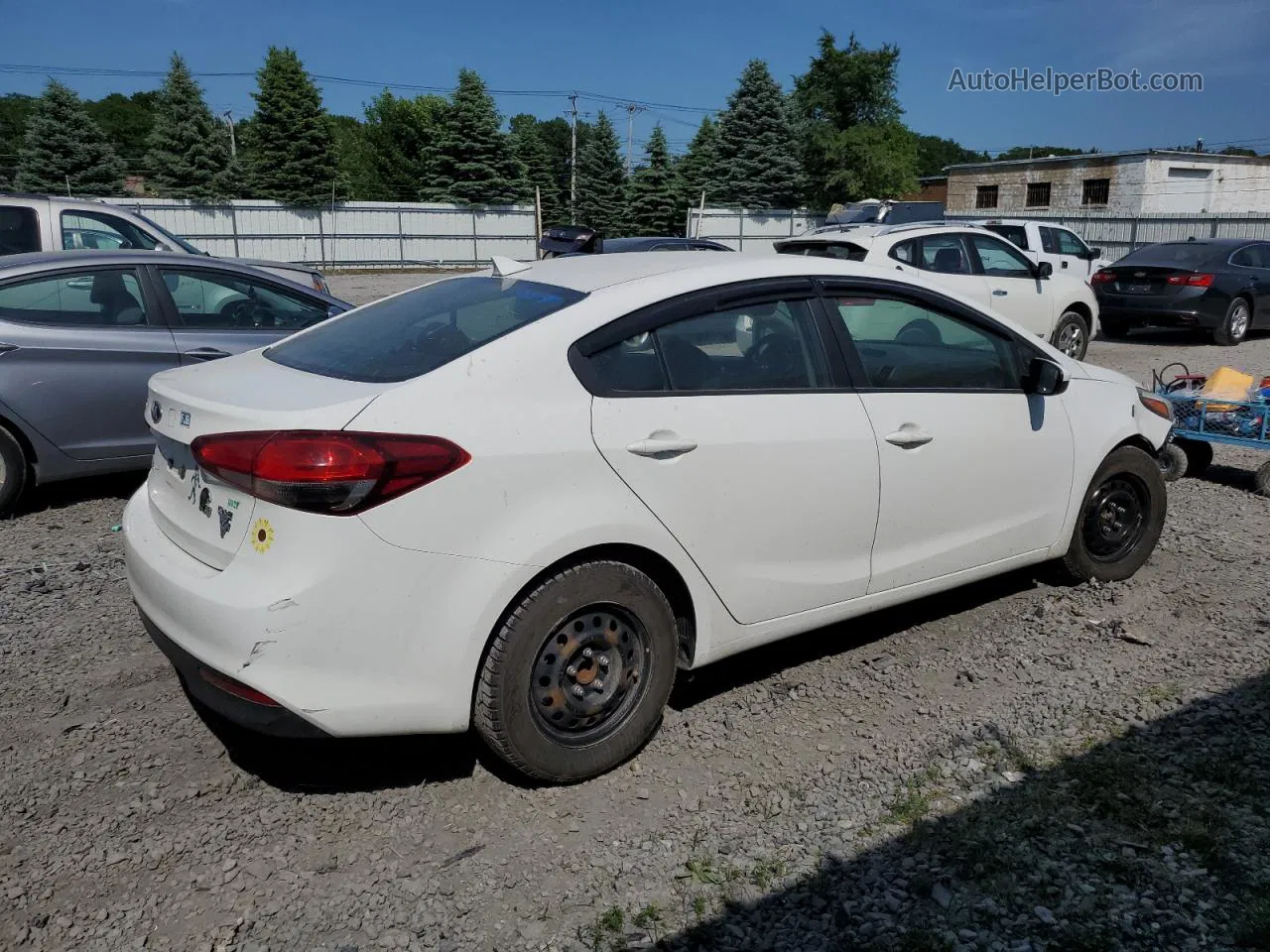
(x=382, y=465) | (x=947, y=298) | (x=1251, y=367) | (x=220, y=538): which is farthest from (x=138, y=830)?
(x=1251, y=367)

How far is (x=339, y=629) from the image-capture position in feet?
9.07

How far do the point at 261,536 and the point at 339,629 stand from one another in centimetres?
35

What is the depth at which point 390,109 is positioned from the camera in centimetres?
7906

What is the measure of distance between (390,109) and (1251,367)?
76525 millimetres

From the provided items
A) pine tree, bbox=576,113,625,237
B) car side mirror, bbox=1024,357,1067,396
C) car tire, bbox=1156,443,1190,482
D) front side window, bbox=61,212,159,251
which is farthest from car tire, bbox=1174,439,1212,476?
pine tree, bbox=576,113,625,237

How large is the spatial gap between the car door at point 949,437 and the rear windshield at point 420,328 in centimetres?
123

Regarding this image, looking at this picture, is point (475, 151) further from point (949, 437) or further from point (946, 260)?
point (949, 437)

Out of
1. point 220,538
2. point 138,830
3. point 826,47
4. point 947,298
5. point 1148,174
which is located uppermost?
point 826,47

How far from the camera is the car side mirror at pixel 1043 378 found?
4309 millimetres

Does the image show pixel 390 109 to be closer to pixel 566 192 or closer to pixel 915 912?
pixel 566 192

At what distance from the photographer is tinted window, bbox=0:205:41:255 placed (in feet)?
30.4

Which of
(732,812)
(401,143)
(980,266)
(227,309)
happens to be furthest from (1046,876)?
(401,143)

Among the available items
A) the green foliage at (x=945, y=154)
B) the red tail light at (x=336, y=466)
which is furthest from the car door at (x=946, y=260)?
the green foliage at (x=945, y=154)

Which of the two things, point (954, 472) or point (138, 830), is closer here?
point (138, 830)
